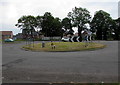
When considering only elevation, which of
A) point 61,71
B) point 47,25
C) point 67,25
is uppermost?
point 67,25

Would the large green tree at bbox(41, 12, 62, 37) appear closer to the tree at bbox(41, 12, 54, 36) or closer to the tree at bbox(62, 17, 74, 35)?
the tree at bbox(41, 12, 54, 36)

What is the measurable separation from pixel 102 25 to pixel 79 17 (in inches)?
485

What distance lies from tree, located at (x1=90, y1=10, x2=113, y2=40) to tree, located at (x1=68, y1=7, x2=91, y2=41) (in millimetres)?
4818

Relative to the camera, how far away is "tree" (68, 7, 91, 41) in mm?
75188

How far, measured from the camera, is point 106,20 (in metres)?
70.5

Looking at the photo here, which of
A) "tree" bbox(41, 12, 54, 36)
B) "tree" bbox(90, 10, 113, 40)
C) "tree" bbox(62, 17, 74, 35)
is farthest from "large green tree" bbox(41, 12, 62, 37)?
"tree" bbox(90, 10, 113, 40)

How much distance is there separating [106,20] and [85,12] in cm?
1189

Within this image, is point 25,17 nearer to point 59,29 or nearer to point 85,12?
point 59,29

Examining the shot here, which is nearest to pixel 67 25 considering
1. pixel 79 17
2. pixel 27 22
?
pixel 79 17

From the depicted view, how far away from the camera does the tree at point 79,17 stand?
7519cm

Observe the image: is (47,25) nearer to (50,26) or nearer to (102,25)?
(50,26)

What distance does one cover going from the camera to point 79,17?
76312mm

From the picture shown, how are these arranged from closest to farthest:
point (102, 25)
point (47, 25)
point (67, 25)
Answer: point (102, 25) < point (47, 25) < point (67, 25)

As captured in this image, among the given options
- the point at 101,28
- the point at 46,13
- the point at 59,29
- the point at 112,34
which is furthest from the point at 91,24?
the point at 46,13
